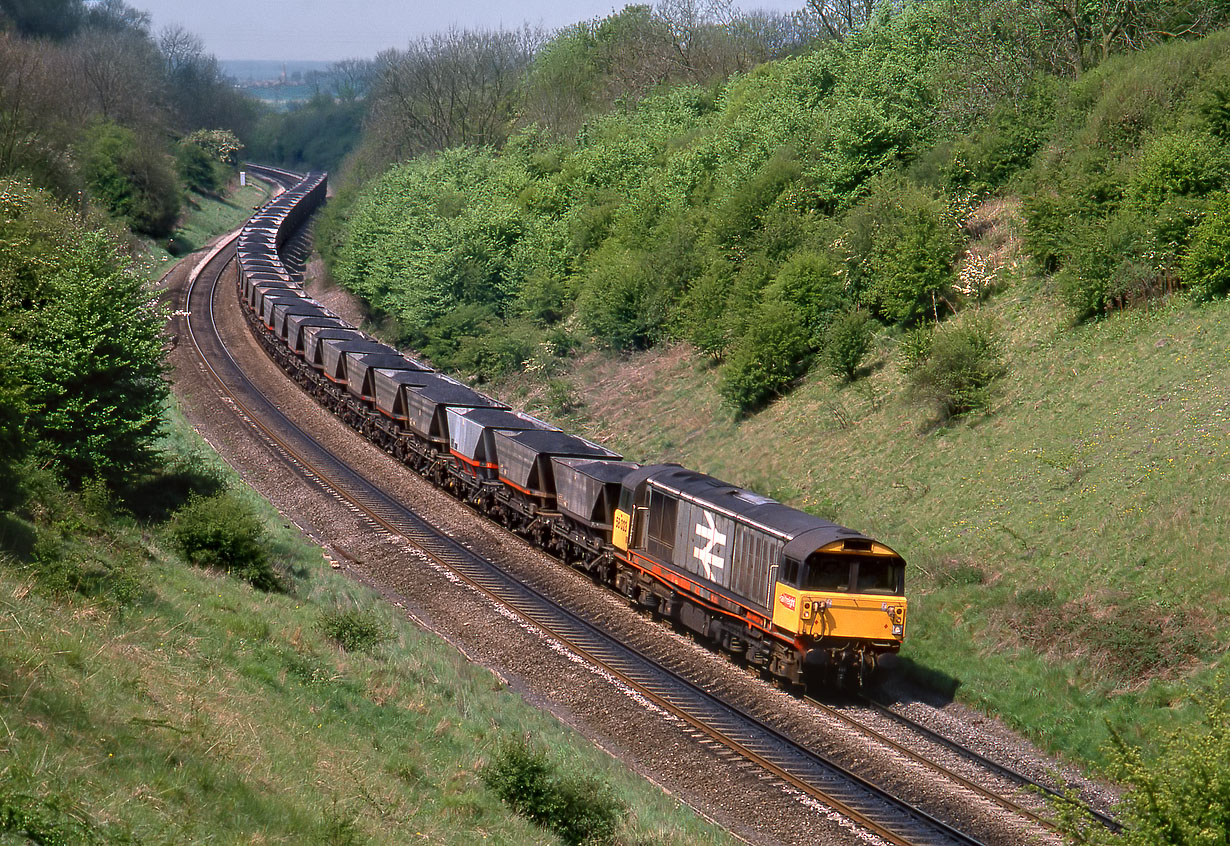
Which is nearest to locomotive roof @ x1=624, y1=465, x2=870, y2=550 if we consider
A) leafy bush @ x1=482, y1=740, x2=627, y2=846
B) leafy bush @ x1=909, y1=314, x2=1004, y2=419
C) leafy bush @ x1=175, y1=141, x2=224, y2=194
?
leafy bush @ x1=482, y1=740, x2=627, y2=846

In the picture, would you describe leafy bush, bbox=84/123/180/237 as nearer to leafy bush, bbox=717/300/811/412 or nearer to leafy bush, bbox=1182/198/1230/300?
leafy bush, bbox=717/300/811/412

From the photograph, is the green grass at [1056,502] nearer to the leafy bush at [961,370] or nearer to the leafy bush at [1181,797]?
the leafy bush at [961,370]

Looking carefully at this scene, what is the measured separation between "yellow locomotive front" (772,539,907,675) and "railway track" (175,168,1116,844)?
1906 mm

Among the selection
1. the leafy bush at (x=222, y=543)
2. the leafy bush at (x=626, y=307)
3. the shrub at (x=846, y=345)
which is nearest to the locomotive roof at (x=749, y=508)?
the leafy bush at (x=222, y=543)

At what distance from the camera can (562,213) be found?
5994 centimetres

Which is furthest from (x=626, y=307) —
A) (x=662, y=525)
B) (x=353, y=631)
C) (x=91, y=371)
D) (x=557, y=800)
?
(x=557, y=800)

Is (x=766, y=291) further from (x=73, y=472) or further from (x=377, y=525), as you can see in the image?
(x=73, y=472)

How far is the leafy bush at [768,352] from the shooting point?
36781 mm

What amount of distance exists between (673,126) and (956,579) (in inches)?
1809

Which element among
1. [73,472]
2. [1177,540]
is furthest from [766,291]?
[73,472]

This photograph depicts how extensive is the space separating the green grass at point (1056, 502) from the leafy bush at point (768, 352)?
1.80 meters

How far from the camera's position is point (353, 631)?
1967cm

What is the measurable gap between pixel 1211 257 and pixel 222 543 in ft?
81.3

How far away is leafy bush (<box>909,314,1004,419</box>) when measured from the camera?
2955 cm
